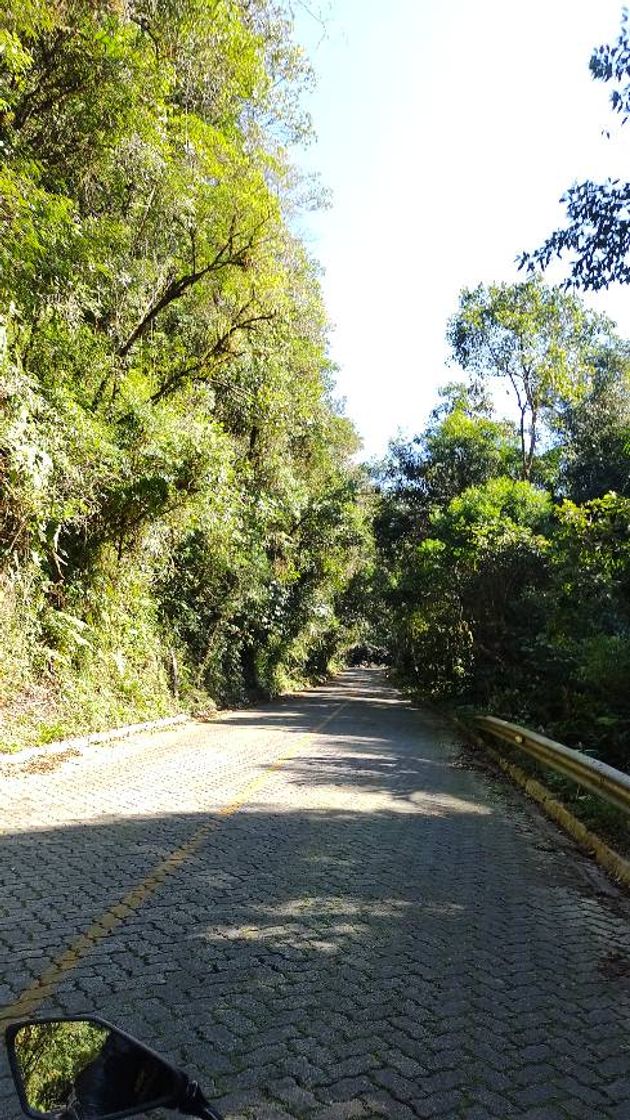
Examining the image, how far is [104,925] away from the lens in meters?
5.05

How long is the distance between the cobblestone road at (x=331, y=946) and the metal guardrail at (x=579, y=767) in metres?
0.69

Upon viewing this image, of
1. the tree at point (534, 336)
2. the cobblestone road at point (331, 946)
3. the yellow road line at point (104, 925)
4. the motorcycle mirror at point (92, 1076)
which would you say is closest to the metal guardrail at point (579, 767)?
the cobblestone road at point (331, 946)

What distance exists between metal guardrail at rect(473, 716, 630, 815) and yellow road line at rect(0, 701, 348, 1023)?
12.2 ft

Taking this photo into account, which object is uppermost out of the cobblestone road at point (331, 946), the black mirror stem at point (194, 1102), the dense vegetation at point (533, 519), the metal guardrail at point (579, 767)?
the dense vegetation at point (533, 519)

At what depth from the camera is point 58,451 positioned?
12.5 metres

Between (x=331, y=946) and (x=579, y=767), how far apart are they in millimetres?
4698

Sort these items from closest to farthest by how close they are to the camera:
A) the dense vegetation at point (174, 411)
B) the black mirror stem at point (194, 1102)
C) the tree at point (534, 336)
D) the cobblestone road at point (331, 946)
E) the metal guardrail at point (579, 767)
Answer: the black mirror stem at point (194, 1102), the cobblestone road at point (331, 946), the metal guardrail at point (579, 767), the dense vegetation at point (174, 411), the tree at point (534, 336)

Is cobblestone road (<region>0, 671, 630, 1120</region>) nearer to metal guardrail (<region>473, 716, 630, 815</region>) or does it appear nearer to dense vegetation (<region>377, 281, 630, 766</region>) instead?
metal guardrail (<region>473, 716, 630, 815</region>)

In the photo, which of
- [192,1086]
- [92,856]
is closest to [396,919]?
[92,856]

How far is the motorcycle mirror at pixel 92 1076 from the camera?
162 centimetres

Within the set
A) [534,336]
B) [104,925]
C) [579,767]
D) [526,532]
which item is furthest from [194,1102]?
[534,336]

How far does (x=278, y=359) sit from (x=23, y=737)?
14.0 meters

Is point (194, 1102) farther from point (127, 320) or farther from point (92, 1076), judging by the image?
point (127, 320)

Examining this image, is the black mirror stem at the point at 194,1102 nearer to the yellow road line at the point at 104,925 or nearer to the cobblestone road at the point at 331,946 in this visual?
the cobblestone road at the point at 331,946
